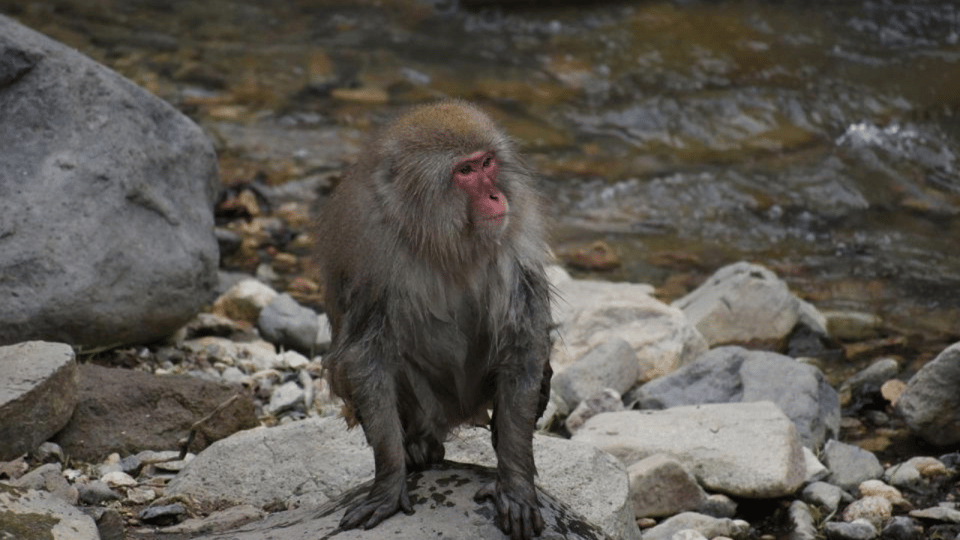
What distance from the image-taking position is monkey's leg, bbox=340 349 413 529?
3867mm

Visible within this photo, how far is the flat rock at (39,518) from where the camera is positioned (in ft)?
11.8

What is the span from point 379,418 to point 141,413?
1816mm

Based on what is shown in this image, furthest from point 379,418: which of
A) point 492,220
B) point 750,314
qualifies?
point 750,314

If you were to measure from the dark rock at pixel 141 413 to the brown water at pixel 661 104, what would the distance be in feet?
10.6

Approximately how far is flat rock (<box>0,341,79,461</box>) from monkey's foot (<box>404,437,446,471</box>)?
4.93 ft

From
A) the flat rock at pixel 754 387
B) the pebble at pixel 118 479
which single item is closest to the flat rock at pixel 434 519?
the pebble at pixel 118 479

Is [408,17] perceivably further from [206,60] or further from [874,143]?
[874,143]

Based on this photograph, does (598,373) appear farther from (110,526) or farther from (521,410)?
(110,526)

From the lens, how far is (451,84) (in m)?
12.2

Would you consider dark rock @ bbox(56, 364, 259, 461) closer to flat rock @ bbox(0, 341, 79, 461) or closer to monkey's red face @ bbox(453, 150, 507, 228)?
flat rock @ bbox(0, 341, 79, 461)

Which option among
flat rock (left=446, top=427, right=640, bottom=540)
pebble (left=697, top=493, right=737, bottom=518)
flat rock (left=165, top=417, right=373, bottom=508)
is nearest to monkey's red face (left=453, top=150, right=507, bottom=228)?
flat rock (left=446, top=427, right=640, bottom=540)

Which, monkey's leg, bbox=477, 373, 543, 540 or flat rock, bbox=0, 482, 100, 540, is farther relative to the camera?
monkey's leg, bbox=477, 373, 543, 540

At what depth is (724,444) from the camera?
5598mm

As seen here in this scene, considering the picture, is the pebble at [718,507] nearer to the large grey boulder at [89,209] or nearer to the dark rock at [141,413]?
the dark rock at [141,413]
